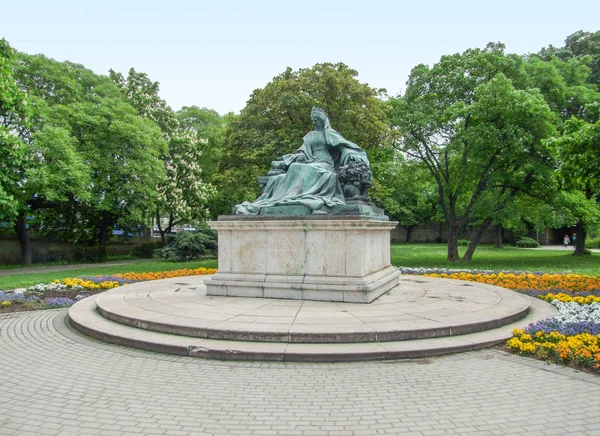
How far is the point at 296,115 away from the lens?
19.9 m

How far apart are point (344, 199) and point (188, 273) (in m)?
7.68

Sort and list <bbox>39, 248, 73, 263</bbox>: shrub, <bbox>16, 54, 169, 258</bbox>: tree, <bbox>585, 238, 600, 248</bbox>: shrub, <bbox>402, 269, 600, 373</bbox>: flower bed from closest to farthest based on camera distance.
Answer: <bbox>402, 269, 600, 373</bbox>: flower bed → <bbox>16, 54, 169, 258</bbox>: tree → <bbox>39, 248, 73, 263</bbox>: shrub → <bbox>585, 238, 600, 248</bbox>: shrub

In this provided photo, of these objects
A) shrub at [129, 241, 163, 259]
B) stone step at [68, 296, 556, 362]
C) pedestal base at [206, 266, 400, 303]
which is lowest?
shrub at [129, 241, 163, 259]

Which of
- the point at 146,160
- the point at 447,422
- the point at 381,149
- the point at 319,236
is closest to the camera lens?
the point at 447,422

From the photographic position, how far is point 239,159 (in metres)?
21.0

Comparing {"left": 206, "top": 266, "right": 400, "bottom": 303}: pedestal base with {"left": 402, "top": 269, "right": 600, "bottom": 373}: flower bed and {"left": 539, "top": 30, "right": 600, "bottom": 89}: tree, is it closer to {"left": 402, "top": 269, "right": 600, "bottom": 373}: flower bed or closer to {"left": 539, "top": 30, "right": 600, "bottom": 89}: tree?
{"left": 402, "top": 269, "right": 600, "bottom": 373}: flower bed

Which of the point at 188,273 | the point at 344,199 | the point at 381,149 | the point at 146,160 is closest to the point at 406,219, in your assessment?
the point at 381,149

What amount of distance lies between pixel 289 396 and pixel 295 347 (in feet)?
4.39

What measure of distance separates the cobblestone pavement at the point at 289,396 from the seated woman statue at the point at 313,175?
418 centimetres

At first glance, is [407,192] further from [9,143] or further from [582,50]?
[9,143]

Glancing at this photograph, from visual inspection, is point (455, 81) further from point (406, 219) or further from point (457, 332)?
point (406, 219)

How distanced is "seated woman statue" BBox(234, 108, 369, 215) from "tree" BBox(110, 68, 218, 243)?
1906cm

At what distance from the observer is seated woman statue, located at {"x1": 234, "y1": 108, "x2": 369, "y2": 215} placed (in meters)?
9.35

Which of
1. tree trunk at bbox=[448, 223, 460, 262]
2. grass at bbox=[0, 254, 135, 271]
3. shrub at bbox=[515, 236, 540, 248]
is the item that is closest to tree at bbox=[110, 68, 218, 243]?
grass at bbox=[0, 254, 135, 271]
